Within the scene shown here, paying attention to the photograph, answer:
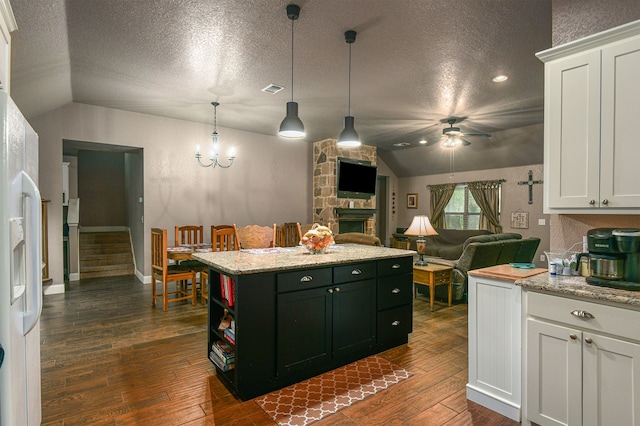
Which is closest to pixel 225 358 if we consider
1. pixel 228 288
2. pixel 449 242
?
pixel 228 288

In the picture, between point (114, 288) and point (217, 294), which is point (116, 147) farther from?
point (217, 294)

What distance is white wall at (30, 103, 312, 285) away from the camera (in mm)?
4867

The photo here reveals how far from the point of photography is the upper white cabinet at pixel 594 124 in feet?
5.70

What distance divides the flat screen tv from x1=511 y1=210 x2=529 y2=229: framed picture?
3117 mm

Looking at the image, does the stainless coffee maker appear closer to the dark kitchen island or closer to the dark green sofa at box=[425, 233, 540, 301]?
the dark kitchen island

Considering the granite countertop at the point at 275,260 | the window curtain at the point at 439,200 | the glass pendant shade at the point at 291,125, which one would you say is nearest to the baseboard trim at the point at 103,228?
the granite countertop at the point at 275,260

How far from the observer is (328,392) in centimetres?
234

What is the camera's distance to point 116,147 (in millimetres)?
5422

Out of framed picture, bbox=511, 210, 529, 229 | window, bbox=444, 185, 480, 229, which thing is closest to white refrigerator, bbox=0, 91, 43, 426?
framed picture, bbox=511, 210, 529, 229

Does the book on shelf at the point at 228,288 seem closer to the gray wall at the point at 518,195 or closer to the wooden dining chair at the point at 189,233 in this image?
the wooden dining chair at the point at 189,233

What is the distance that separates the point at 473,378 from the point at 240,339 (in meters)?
1.57

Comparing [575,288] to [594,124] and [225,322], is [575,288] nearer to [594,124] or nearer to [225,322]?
[594,124]

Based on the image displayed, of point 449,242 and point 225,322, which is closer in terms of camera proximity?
point 225,322

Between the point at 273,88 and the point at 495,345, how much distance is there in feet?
11.8
